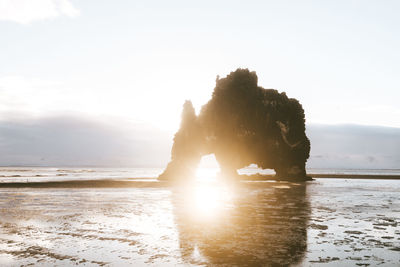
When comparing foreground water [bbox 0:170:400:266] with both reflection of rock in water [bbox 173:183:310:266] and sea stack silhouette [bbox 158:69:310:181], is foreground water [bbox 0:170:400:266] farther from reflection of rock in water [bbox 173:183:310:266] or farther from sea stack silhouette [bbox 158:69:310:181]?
sea stack silhouette [bbox 158:69:310:181]

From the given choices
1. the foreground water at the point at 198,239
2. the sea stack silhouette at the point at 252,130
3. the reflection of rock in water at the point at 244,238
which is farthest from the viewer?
the sea stack silhouette at the point at 252,130

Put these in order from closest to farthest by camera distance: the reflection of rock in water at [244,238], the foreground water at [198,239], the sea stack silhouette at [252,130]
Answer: the foreground water at [198,239], the reflection of rock in water at [244,238], the sea stack silhouette at [252,130]

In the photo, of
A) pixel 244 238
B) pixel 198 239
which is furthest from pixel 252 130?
pixel 198 239

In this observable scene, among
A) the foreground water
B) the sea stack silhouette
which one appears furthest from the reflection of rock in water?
the sea stack silhouette

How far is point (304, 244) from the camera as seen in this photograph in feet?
43.2

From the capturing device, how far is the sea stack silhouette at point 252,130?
8425 cm

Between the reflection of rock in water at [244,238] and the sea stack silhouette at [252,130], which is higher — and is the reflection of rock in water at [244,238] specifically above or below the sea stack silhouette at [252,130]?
below

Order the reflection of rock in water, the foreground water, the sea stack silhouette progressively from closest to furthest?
the foreground water, the reflection of rock in water, the sea stack silhouette

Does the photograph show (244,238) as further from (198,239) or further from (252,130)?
(252,130)

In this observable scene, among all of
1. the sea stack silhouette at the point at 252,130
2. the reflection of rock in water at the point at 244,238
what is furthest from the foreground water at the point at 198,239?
the sea stack silhouette at the point at 252,130

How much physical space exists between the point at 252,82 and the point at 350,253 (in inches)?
2964

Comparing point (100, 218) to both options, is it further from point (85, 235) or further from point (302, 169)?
point (302, 169)

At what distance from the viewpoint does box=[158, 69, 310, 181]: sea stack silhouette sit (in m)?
84.2

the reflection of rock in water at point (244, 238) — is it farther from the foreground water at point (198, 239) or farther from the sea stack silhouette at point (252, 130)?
the sea stack silhouette at point (252, 130)
